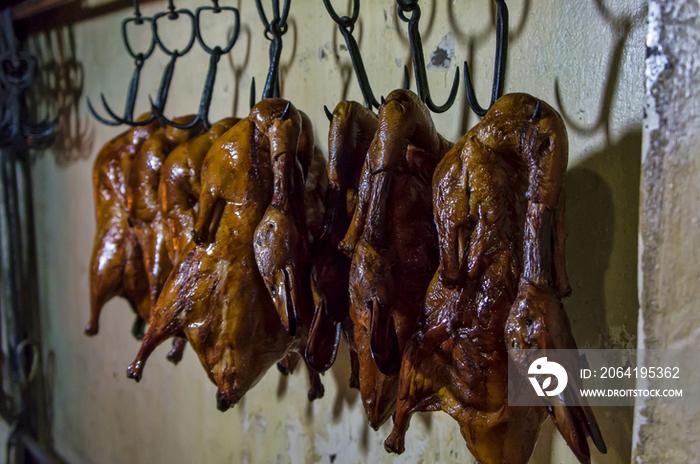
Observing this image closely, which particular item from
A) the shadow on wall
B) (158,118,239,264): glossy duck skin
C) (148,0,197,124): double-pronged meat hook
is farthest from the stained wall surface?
(158,118,239,264): glossy duck skin

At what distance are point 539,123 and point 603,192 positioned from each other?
0.18 m

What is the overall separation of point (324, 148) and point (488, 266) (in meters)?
0.57

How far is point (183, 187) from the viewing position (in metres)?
0.99

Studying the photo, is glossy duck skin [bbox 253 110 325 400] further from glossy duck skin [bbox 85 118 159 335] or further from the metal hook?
glossy duck skin [bbox 85 118 159 335]

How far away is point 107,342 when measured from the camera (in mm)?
1770

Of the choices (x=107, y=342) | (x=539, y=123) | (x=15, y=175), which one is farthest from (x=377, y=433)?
(x=15, y=175)

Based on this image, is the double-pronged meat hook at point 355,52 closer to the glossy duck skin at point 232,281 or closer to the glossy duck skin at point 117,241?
the glossy duck skin at point 232,281

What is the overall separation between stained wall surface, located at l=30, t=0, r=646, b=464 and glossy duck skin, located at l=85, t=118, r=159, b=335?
235 mm

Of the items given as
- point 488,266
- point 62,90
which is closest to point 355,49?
point 488,266

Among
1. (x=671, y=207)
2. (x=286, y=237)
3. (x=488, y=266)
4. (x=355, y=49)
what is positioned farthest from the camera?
(x=355, y=49)

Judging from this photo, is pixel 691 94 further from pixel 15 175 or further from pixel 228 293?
pixel 15 175

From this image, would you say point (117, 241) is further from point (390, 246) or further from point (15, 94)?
point (15, 94)

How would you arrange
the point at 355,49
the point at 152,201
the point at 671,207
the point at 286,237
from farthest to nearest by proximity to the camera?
the point at 152,201 < the point at 355,49 < the point at 286,237 < the point at 671,207

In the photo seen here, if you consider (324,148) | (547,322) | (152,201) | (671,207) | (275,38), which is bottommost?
(547,322)
